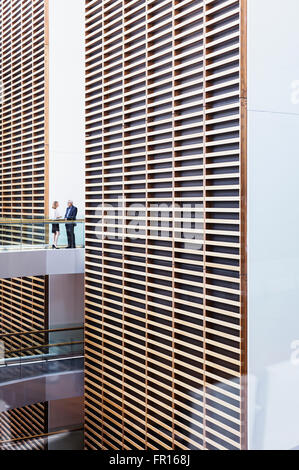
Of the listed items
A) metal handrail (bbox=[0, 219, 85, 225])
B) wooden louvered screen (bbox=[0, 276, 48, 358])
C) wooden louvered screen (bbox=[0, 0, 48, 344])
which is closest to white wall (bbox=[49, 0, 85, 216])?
wooden louvered screen (bbox=[0, 0, 48, 344])

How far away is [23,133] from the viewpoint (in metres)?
11.8

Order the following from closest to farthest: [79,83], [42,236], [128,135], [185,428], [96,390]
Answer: [185,428]
[128,135]
[96,390]
[42,236]
[79,83]

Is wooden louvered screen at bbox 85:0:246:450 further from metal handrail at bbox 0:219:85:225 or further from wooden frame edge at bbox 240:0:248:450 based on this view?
metal handrail at bbox 0:219:85:225

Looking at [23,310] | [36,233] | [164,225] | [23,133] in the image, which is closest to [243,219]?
[164,225]

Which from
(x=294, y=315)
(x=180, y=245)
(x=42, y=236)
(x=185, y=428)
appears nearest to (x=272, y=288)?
(x=294, y=315)

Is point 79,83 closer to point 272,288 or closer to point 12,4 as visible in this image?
point 12,4

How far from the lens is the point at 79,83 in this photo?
A: 1060 centimetres

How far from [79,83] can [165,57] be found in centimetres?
460

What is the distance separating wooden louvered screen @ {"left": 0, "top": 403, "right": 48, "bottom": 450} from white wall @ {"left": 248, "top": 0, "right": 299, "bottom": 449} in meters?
7.37

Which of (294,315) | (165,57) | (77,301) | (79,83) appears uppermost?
(79,83)

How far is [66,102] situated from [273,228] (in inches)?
267

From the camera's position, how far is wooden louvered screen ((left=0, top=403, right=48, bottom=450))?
37.4ft

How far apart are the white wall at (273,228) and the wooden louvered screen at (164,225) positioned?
13 cm

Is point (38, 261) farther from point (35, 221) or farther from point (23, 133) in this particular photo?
point (23, 133)
